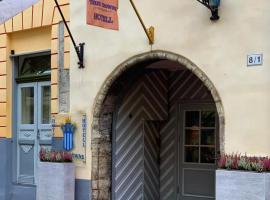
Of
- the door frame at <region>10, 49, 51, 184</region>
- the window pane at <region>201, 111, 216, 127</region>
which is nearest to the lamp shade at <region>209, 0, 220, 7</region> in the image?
the window pane at <region>201, 111, 216, 127</region>

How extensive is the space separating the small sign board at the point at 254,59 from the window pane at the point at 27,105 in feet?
17.5

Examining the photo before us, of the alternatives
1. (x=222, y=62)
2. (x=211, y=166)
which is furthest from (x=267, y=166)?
(x=211, y=166)

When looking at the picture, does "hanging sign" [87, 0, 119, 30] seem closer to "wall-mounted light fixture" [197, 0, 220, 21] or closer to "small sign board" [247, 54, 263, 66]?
"wall-mounted light fixture" [197, 0, 220, 21]

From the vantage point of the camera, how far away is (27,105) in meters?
11.3

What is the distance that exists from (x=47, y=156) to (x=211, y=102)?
3.11 m

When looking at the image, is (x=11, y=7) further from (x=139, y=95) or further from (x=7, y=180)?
(x=7, y=180)

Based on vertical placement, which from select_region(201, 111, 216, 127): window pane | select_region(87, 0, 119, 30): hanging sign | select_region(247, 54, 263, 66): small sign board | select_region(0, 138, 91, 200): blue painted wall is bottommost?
select_region(0, 138, 91, 200): blue painted wall

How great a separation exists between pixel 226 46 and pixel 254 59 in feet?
1.58

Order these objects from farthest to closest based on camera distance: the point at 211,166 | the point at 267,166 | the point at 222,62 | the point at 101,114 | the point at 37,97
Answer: the point at 37,97
the point at 211,166
the point at 101,114
the point at 222,62
the point at 267,166

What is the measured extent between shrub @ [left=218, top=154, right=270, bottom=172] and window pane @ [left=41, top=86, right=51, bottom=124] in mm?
4643

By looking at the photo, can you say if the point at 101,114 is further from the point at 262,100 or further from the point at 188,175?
the point at 262,100

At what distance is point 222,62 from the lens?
751 centimetres

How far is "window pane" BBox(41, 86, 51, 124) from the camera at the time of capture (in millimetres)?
10742

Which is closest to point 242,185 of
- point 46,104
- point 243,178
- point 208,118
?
point 243,178
